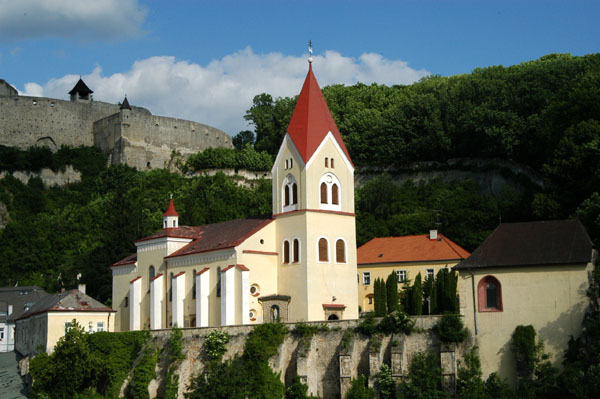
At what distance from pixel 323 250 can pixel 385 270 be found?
12.3 metres

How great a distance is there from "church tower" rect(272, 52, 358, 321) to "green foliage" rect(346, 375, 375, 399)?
10392 mm

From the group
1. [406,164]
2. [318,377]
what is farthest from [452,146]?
[318,377]

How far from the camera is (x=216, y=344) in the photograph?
44.0m

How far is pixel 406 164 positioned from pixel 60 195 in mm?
42145

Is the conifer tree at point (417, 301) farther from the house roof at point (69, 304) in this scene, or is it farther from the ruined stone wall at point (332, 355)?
the house roof at point (69, 304)

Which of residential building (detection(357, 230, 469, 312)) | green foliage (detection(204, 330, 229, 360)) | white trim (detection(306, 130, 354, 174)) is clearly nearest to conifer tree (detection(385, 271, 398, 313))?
residential building (detection(357, 230, 469, 312))

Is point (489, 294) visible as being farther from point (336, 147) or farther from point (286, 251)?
→ point (336, 147)

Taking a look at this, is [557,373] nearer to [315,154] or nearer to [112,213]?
[315,154]

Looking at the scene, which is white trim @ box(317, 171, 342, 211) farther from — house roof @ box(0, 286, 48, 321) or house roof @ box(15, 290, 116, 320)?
house roof @ box(0, 286, 48, 321)

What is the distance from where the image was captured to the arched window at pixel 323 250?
51.2 meters

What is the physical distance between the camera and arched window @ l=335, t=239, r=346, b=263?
2040 inches

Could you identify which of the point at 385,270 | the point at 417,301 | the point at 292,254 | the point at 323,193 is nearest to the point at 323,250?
the point at 292,254

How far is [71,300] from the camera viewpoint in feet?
174

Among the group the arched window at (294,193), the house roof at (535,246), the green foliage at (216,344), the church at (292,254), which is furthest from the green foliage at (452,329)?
the arched window at (294,193)
